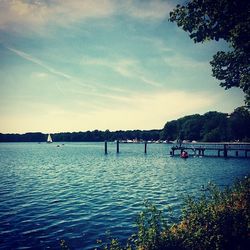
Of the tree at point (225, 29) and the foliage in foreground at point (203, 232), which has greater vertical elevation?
the tree at point (225, 29)

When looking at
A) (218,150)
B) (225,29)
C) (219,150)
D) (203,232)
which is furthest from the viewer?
(219,150)

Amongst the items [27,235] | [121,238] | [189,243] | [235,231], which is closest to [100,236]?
[121,238]

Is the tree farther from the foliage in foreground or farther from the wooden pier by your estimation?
the wooden pier

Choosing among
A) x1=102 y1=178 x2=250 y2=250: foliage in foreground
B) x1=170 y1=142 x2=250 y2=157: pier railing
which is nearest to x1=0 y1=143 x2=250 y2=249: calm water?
x1=102 y1=178 x2=250 y2=250: foliage in foreground

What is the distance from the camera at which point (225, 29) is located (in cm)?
1791

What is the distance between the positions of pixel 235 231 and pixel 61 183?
2593 cm

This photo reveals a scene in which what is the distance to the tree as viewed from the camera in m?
16.0

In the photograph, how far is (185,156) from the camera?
7362 centimetres

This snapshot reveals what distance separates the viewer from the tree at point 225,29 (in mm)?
15969

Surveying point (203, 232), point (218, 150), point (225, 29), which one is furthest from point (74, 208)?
point (218, 150)

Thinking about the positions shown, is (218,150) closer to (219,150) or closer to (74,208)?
(219,150)

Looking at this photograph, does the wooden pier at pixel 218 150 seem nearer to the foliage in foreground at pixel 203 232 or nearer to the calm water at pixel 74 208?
the calm water at pixel 74 208

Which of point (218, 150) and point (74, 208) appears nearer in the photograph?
point (74, 208)

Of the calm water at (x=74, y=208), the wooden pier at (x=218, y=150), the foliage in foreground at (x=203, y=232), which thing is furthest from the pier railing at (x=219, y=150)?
the foliage in foreground at (x=203, y=232)
